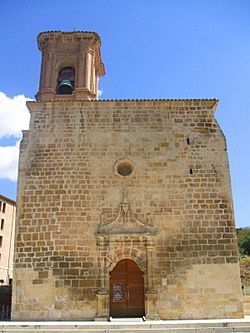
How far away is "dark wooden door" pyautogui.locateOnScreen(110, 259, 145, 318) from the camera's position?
9.36 metres

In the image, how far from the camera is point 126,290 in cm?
952

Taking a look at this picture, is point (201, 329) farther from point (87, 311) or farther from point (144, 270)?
point (87, 311)

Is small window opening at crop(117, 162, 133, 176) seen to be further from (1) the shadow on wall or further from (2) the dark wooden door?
(1) the shadow on wall

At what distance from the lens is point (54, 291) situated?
9289mm

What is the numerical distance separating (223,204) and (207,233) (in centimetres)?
101

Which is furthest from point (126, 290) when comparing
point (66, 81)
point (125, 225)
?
point (66, 81)

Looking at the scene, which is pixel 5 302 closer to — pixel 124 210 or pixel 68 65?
pixel 124 210

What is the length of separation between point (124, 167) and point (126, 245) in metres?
2.39

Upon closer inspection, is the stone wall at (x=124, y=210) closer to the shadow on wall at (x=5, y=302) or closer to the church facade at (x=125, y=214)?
the church facade at (x=125, y=214)

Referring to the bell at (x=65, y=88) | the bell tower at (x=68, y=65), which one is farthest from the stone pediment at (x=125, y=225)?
the bell at (x=65, y=88)

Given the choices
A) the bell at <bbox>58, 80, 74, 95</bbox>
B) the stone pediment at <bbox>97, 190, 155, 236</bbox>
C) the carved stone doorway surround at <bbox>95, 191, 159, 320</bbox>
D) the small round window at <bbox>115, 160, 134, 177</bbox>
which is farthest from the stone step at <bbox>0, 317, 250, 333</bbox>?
the bell at <bbox>58, 80, 74, 95</bbox>

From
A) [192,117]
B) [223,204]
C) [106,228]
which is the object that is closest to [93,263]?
[106,228]

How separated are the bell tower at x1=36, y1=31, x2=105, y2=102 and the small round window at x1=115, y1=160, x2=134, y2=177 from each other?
12.9 ft

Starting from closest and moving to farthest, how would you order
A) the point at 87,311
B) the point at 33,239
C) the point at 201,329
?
the point at 201,329 → the point at 87,311 → the point at 33,239
